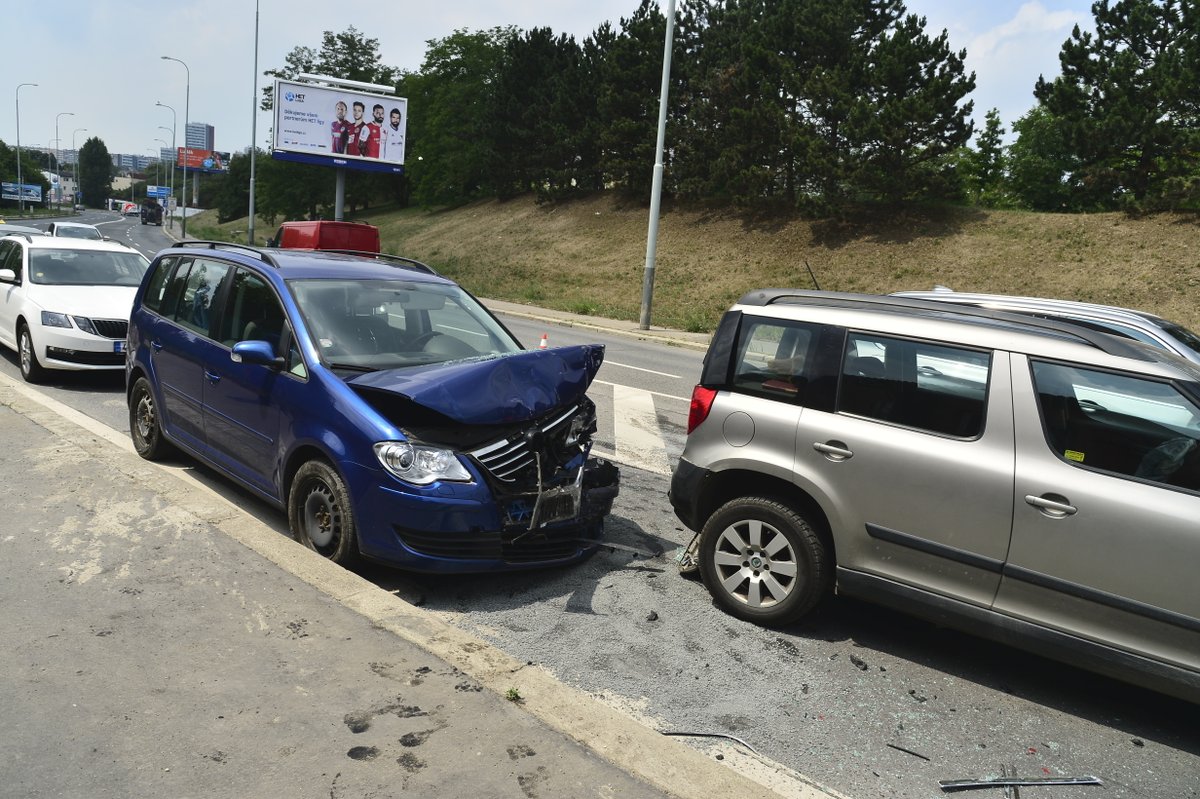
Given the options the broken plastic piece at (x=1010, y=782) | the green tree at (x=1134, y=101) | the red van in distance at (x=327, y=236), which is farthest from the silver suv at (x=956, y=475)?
the green tree at (x=1134, y=101)

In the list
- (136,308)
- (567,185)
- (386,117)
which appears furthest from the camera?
(567,185)

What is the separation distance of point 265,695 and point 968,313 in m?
3.61

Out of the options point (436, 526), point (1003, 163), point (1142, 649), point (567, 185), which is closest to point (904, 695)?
point (1142, 649)

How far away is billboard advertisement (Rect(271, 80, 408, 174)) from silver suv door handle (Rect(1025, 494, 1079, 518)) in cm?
4021

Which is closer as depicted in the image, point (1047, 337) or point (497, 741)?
point (497, 741)

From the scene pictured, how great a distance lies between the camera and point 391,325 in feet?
18.8

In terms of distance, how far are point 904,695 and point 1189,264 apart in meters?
25.3

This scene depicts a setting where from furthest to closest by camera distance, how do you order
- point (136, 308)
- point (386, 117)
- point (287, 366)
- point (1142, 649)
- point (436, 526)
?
point (386, 117)
point (136, 308)
point (287, 366)
point (436, 526)
point (1142, 649)

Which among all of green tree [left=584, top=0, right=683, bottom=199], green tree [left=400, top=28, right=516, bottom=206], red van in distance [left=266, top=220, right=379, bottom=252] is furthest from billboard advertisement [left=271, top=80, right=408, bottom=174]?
red van in distance [left=266, top=220, right=379, bottom=252]

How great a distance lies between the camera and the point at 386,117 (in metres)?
41.6

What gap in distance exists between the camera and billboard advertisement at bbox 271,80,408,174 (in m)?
39.7

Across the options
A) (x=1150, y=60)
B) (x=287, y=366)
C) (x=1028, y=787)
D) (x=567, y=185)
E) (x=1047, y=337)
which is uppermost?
(x=1150, y=60)

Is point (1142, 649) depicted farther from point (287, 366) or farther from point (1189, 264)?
point (1189, 264)

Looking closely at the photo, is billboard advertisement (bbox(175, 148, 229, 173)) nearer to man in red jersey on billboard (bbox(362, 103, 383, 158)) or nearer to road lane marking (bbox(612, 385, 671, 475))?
man in red jersey on billboard (bbox(362, 103, 383, 158))
